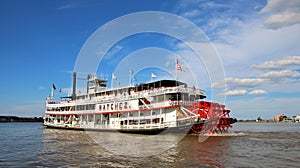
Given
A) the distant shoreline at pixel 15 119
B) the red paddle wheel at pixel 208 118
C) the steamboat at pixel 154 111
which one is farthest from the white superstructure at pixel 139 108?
the distant shoreline at pixel 15 119

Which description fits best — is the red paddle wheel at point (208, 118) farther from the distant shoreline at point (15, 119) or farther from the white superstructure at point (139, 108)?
the distant shoreline at point (15, 119)

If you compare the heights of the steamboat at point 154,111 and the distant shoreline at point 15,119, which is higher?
the steamboat at point 154,111

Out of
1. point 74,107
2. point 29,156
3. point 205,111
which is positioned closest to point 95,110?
point 74,107

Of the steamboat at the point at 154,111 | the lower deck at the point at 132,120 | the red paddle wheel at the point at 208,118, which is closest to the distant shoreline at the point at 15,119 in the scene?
the lower deck at the point at 132,120

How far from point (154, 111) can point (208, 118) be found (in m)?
6.58

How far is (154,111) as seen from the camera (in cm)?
3166

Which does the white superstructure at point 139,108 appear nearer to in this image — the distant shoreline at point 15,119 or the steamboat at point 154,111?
the steamboat at point 154,111

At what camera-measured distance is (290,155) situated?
17.0m

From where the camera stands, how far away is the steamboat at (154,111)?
1150 inches

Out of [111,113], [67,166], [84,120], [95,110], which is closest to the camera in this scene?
[67,166]

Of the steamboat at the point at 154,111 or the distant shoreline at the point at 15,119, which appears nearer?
the steamboat at the point at 154,111

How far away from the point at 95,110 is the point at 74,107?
24.6ft

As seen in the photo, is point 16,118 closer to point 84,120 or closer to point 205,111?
point 84,120

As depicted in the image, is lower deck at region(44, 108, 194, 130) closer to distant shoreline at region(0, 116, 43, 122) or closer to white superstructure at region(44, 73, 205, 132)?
white superstructure at region(44, 73, 205, 132)
